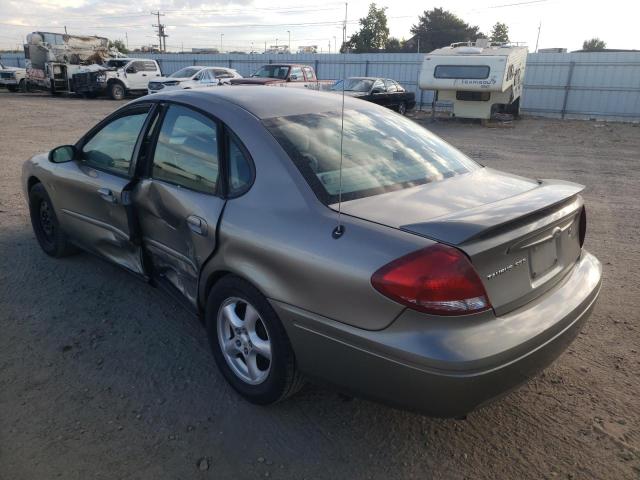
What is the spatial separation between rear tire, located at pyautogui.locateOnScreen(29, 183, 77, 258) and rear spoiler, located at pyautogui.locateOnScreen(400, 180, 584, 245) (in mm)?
3402

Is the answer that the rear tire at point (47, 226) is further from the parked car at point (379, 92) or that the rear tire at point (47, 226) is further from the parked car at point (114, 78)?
the parked car at point (114, 78)

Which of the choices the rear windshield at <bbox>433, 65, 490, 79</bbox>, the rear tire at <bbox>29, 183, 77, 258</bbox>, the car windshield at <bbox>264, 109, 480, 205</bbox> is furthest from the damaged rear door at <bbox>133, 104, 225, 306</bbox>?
the rear windshield at <bbox>433, 65, 490, 79</bbox>

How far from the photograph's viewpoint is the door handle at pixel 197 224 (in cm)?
272

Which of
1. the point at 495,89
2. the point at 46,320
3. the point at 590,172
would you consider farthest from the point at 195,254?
the point at 495,89

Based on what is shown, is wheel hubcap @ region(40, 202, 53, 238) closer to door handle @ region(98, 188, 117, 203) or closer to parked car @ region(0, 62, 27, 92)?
door handle @ region(98, 188, 117, 203)

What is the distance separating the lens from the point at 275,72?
19219 millimetres

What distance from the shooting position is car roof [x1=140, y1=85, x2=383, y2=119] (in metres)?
2.90

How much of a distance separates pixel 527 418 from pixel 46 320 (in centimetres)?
312

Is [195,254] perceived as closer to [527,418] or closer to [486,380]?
[486,380]

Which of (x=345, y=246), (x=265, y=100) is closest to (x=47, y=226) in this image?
(x=265, y=100)

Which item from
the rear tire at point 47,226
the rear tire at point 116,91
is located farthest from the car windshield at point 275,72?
the rear tire at point 47,226

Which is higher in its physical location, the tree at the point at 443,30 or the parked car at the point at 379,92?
the tree at the point at 443,30

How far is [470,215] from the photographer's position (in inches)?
86.4

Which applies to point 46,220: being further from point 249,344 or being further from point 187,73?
point 187,73
